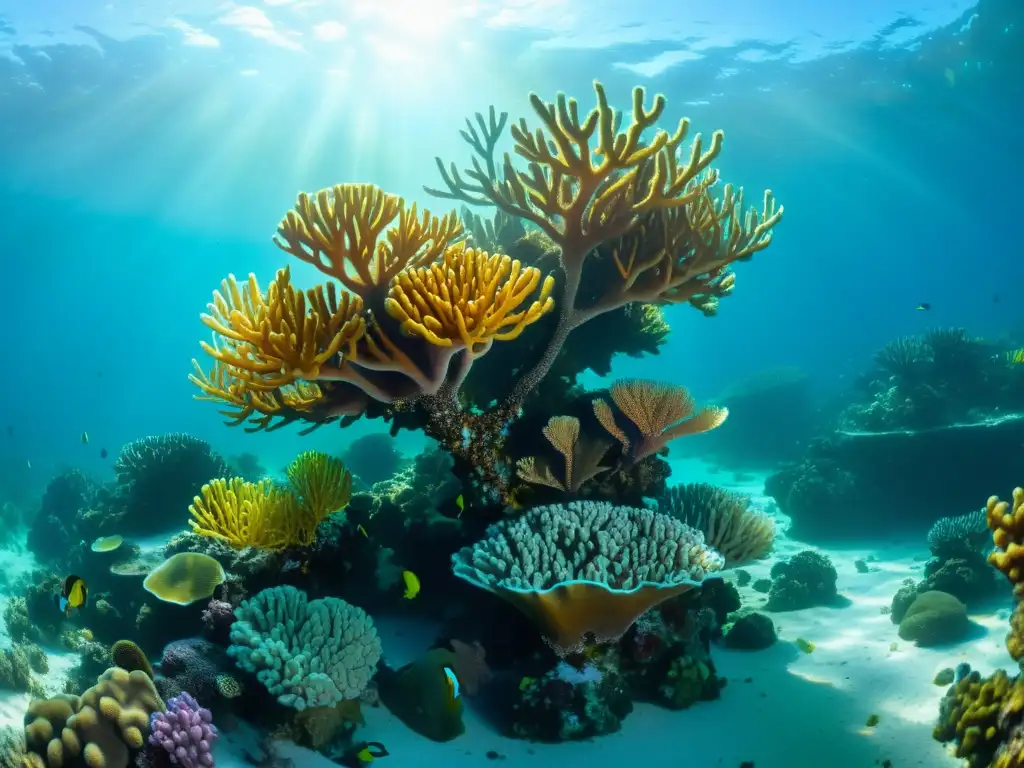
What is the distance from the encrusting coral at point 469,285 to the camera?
153 inches

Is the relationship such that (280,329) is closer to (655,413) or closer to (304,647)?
(304,647)

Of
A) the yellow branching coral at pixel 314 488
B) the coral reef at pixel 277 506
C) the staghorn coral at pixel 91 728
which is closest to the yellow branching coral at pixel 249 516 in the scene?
the coral reef at pixel 277 506

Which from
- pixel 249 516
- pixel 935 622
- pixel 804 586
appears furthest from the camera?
pixel 804 586

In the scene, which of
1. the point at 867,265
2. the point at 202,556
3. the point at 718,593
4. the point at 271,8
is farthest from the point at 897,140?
the point at 867,265

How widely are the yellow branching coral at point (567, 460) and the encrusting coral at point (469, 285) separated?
0.28 metres

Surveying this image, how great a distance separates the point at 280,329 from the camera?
381 cm

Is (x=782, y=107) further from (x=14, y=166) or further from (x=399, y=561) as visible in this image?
(x=14, y=166)

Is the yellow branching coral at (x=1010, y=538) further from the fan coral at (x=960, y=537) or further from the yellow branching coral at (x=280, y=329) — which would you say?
the fan coral at (x=960, y=537)

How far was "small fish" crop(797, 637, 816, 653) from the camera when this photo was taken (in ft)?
20.0

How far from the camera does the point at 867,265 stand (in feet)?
301

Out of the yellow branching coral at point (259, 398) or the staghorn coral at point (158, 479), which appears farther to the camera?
the staghorn coral at point (158, 479)

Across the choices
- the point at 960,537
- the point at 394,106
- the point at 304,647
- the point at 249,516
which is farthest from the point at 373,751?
the point at 394,106

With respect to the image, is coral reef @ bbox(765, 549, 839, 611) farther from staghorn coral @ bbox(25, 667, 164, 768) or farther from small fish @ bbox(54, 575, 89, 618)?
small fish @ bbox(54, 575, 89, 618)

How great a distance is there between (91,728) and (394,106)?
32014 millimetres
